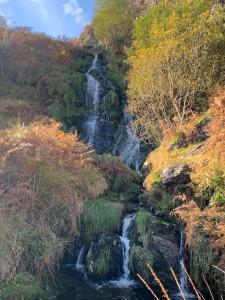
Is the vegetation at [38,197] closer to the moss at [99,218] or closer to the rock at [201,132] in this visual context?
the moss at [99,218]

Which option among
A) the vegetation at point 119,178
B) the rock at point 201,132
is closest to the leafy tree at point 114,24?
the vegetation at point 119,178

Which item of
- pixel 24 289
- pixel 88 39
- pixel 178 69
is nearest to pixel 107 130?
pixel 178 69

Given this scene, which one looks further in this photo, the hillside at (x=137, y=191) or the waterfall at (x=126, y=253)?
the waterfall at (x=126, y=253)

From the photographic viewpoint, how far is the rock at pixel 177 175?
37.5ft

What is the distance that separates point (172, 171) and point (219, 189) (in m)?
2.39

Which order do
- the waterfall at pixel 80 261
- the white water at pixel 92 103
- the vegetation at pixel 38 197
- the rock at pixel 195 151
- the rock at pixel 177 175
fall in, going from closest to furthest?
the vegetation at pixel 38 197
the waterfall at pixel 80 261
the rock at pixel 177 175
the rock at pixel 195 151
the white water at pixel 92 103

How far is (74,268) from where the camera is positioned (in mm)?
11008

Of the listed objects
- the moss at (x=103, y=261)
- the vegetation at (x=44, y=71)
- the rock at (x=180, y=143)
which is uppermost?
the vegetation at (x=44, y=71)

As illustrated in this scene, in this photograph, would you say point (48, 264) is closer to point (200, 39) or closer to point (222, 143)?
point (222, 143)

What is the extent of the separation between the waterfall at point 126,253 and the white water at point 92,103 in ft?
36.0

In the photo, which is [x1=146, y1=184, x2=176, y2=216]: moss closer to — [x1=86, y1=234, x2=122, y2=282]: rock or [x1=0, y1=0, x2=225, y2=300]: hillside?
[x1=0, y1=0, x2=225, y2=300]: hillside

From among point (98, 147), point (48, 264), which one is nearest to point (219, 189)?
point (48, 264)

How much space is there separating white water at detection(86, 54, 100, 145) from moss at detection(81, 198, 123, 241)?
10924 millimetres

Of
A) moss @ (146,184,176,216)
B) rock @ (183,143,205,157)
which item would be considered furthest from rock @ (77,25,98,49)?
moss @ (146,184,176,216)
